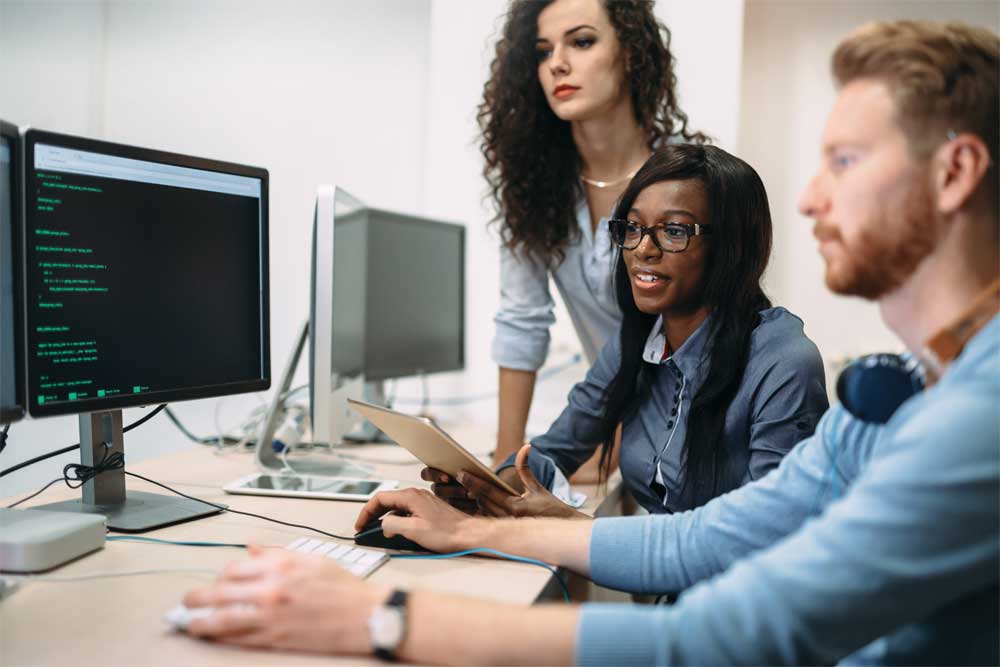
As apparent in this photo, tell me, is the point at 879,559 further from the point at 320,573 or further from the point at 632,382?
the point at 632,382

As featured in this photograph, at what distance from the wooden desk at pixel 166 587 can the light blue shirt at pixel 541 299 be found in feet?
1.82

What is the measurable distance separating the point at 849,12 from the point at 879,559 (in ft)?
7.69

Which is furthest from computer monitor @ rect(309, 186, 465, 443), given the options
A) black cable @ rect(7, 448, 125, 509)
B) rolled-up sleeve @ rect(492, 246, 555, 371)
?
black cable @ rect(7, 448, 125, 509)

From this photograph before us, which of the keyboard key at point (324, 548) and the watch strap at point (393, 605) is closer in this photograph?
the watch strap at point (393, 605)

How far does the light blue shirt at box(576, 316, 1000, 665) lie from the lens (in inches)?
26.1

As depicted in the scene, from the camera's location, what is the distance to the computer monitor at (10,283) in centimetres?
104

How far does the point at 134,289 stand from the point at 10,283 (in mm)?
186

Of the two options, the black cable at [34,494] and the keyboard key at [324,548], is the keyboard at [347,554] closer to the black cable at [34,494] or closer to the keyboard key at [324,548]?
the keyboard key at [324,548]

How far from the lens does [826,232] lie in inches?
33.1

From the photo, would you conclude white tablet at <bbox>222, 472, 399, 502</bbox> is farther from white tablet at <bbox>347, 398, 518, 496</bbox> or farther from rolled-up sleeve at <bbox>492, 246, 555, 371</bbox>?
rolled-up sleeve at <bbox>492, 246, 555, 371</bbox>

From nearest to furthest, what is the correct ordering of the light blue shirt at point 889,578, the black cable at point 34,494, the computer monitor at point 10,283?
the light blue shirt at point 889,578 → the computer monitor at point 10,283 → the black cable at point 34,494

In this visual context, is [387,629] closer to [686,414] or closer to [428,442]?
[428,442]

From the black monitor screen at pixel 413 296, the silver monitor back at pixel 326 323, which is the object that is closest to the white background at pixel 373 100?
the black monitor screen at pixel 413 296

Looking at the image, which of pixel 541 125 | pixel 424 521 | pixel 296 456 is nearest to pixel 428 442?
pixel 424 521
